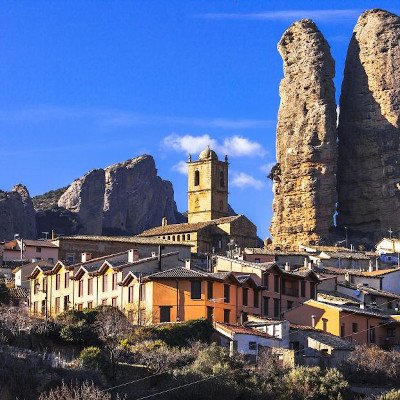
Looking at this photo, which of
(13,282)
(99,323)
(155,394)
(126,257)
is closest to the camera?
(155,394)

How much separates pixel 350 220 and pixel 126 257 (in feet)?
251

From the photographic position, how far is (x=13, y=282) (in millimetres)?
97938

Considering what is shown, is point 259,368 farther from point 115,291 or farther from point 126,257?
point 126,257

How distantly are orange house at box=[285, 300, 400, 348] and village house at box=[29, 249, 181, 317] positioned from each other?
30.2 feet

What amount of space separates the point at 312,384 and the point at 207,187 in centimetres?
10146

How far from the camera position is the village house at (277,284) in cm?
8531

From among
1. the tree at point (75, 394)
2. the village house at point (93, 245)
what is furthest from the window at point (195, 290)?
the village house at point (93, 245)

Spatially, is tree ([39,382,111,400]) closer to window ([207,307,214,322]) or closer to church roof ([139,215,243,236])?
window ([207,307,214,322])

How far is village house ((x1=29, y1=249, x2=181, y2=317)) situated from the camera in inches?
3292

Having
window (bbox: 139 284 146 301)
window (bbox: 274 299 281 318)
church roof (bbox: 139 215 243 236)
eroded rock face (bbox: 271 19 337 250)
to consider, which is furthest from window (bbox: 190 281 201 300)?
eroded rock face (bbox: 271 19 337 250)

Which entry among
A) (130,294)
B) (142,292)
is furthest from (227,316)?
(130,294)

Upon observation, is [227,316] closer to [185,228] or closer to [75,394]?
[75,394]

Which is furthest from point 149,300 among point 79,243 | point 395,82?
point 395,82

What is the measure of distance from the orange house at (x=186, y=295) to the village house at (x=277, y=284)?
429cm
